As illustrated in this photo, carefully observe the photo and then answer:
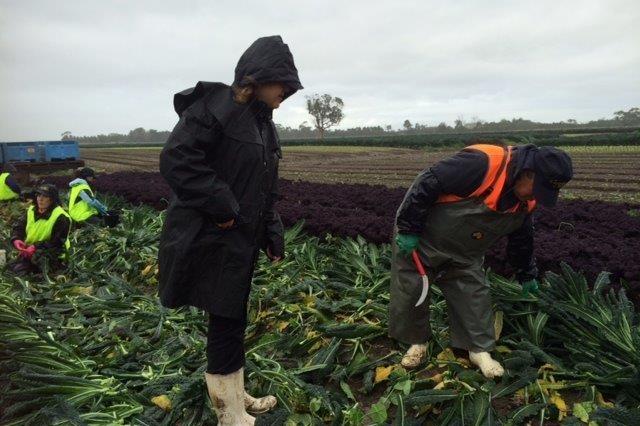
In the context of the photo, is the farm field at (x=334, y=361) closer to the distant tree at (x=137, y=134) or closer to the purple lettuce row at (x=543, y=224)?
the purple lettuce row at (x=543, y=224)

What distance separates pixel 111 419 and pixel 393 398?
5.34ft

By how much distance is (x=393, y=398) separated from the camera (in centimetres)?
280

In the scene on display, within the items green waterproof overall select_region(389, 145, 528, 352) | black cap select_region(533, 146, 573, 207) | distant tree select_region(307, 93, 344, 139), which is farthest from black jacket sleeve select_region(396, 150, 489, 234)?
distant tree select_region(307, 93, 344, 139)

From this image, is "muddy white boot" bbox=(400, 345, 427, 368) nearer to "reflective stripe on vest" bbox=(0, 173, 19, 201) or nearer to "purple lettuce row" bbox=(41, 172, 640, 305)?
"purple lettuce row" bbox=(41, 172, 640, 305)

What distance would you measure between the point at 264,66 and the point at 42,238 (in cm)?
517

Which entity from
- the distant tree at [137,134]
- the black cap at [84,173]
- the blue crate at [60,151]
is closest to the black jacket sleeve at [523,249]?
the black cap at [84,173]

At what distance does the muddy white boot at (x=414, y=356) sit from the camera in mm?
3104

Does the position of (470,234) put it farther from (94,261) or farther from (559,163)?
(94,261)

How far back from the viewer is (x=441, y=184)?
2.73 m

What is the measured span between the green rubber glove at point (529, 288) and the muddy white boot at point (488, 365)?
0.58 metres

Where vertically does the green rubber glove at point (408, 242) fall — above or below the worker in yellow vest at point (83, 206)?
above

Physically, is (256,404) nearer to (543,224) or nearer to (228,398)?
(228,398)

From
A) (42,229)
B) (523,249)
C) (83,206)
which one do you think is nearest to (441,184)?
(523,249)

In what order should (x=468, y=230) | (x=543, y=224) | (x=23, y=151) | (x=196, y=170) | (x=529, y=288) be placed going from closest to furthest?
(x=196, y=170)
(x=468, y=230)
(x=529, y=288)
(x=543, y=224)
(x=23, y=151)
